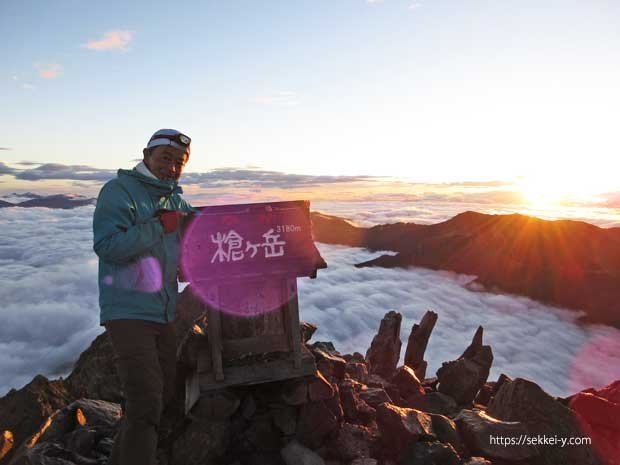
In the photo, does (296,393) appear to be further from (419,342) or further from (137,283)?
(419,342)

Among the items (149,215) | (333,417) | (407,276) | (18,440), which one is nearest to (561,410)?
(333,417)

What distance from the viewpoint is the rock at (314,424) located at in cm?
632

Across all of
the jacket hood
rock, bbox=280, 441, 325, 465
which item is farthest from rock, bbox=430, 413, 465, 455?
the jacket hood

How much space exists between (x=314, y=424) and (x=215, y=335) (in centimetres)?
219

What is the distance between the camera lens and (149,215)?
4.63 m

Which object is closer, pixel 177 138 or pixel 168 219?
pixel 168 219

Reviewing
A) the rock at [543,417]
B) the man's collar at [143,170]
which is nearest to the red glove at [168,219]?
the man's collar at [143,170]

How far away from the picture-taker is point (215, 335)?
6.21 metres

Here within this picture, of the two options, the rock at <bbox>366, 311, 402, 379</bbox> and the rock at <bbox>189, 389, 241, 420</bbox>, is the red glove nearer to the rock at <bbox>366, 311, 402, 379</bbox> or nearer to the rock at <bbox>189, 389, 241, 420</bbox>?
the rock at <bbox>189, 389, 241, 420</bbox>

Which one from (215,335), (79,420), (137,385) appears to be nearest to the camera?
(137,385)

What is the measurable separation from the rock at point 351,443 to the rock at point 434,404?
3902mm

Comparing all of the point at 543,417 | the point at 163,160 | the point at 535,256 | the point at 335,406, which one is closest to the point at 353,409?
the point at 335,406
